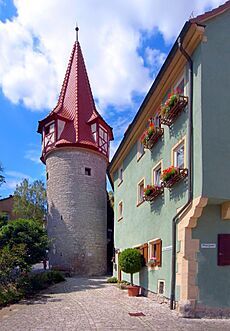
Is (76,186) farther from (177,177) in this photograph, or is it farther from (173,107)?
(177,177)

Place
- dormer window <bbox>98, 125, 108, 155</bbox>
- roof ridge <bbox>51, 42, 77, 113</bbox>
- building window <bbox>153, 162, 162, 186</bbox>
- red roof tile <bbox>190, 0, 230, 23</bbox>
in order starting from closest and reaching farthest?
red roof tile <bbox>190, 0, 230, 23</bbox> → building window <bbox>153, 162, 162, 186</bbox> → dormer window <bbox>98, 125, 108, 155</bbox> → roof ridge <bbox>51, 42, 77, 113</bbox>

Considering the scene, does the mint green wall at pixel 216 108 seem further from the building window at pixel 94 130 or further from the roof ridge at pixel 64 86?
the roof ridge at pixel 64 86

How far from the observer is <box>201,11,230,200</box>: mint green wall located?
33.4 ft

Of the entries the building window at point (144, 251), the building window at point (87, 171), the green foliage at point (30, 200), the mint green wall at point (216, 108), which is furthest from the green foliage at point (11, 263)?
the green foliage at point (30, 200)

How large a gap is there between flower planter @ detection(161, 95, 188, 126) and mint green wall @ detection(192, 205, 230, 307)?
10.4 feet

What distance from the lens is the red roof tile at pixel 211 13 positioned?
418 inches

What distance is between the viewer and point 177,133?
12.1 meters

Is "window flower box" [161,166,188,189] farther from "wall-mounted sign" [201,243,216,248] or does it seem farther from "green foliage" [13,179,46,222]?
"green foliage" [13,179,46,222]

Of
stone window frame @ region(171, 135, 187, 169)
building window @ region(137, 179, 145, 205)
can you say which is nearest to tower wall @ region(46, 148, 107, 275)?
building window @ region(137, 179, 145, 205)

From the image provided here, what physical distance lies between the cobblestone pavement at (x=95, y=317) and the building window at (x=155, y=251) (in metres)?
1.40

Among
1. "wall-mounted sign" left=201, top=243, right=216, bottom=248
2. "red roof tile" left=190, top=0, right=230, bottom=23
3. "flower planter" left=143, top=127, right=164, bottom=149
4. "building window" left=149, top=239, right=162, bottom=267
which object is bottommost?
"building window" left=149, top=239, right=162, bottom=267

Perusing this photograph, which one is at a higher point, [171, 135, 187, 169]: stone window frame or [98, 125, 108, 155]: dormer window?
[98, 125, 108, 155]: dormer window

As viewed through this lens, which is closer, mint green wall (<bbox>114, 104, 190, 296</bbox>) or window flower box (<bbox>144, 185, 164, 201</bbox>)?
mint green wall (<bbox>114, 104, 190, 296</bbox>)

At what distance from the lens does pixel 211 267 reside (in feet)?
34.0
